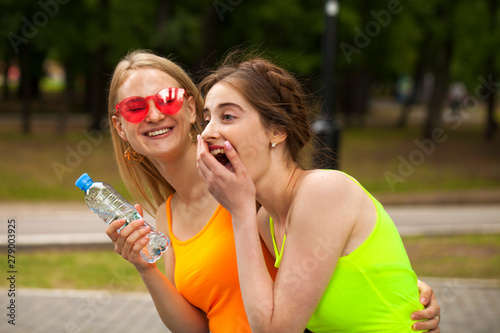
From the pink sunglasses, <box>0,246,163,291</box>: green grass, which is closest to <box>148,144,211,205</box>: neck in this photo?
the pink sunglasses

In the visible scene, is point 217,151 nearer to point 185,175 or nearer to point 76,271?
point 185,175

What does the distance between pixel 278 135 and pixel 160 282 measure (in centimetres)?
84

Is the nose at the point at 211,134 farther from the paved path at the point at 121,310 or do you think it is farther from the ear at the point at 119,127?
the paved path at the point at 121,310

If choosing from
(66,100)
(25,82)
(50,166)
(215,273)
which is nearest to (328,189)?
(215,273)

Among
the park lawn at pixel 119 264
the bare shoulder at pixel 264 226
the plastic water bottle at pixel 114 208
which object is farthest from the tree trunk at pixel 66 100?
the bare shoulder at pixel 264 226

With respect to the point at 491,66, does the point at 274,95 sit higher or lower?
higher

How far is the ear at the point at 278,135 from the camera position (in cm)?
209

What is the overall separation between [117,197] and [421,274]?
19.1ft

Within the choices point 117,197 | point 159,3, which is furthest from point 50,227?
point 159,3

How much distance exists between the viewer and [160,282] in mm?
2461

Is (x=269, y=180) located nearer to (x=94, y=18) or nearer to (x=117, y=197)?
(x=117, y=197)

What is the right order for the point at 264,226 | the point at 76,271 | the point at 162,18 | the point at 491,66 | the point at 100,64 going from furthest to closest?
the point at 100,64, the point at 162,18, the point at 491,66, the point at 76,271, the point at 264,226

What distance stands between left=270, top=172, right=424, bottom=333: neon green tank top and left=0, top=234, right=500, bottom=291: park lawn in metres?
5.64

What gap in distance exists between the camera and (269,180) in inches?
82.2
